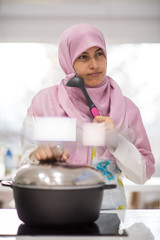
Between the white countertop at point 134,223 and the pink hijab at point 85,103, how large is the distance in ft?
0.95

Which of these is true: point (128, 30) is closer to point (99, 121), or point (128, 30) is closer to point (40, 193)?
point (99, 121)

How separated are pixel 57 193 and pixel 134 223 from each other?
19cm

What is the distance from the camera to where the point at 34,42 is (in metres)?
2.20

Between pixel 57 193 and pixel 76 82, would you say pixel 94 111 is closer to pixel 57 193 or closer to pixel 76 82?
pixel 76 82

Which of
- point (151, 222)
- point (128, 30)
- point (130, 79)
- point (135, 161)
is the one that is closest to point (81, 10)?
point (128, 30)

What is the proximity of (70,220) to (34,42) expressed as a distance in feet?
6.04

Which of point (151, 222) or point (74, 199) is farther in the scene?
point (151, 222)

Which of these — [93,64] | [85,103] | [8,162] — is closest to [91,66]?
[93,64]

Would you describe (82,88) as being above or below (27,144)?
above

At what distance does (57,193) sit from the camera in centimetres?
49

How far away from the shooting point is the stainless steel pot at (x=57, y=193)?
488mm

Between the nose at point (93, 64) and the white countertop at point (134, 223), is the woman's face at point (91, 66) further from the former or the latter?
the white countertop at point (134, 223)

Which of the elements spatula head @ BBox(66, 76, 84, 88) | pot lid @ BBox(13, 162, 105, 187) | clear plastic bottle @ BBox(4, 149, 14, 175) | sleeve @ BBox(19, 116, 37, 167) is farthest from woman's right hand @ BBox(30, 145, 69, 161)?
clear plastic bottle @ BBox(4, 149, 14, 175)

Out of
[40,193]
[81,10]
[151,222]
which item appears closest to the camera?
[40,193]
